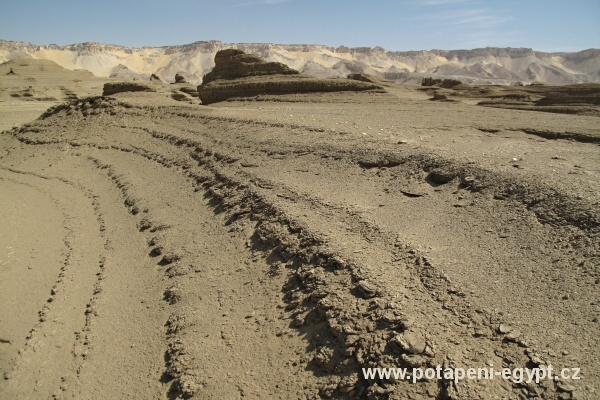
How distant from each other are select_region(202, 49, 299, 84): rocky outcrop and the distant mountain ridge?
5390 centimetres

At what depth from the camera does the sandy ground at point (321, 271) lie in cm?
291

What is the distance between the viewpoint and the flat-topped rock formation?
15547 millimetres

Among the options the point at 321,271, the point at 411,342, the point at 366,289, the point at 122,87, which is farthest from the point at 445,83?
the point at 411,342

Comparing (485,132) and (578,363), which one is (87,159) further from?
(578,363)

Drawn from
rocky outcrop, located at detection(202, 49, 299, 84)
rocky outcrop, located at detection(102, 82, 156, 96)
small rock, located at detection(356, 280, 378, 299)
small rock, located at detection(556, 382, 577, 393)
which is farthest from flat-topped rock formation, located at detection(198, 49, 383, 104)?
small rock, located at detection(556, 382, 577, 393)

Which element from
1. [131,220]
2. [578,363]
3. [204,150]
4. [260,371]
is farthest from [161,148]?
[578,363]

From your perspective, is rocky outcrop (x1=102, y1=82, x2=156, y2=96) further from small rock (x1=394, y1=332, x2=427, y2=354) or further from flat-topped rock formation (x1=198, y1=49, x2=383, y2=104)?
small rock (x1=394, y1=332, x2=427, y2=354)

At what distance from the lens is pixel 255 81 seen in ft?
53.7

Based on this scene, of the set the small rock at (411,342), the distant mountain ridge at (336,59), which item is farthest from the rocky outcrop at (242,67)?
the distant mountain ridge at (336,59)

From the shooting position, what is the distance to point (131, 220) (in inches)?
281

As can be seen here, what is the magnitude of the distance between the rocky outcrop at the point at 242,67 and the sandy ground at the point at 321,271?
980 centimetres

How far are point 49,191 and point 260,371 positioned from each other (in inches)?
328

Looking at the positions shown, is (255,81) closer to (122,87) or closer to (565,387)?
(122,87)

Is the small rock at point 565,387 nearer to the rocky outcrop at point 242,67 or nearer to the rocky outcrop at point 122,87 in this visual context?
the rocky outcrop at point 242,67
